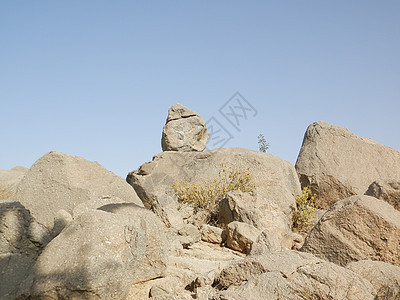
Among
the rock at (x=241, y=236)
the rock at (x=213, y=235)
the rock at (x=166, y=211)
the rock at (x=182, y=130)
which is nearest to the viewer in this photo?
the rock at (x=241, y=236)

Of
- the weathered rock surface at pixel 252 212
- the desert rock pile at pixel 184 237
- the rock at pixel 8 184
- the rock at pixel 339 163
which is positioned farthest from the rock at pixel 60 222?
the rock at pixel 339 163

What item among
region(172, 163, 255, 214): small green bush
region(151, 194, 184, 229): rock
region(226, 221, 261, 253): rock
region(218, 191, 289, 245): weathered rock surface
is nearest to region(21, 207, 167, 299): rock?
region(151, 194, 184, 229): rock

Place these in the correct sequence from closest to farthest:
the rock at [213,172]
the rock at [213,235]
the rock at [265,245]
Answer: the rock at [265,245] < the rock at [213,235] < the rock at [213,172]

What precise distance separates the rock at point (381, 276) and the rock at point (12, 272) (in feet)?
11.5

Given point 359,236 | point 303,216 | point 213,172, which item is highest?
point 359,236

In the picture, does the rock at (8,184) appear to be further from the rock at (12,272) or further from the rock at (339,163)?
the rock at (339,163)

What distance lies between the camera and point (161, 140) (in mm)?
13648

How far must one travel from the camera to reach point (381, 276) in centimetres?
490

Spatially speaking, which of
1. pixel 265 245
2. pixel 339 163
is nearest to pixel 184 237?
pixel 265 245

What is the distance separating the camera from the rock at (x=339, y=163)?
12.8m

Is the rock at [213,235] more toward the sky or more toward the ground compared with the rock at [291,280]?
more toward the ground

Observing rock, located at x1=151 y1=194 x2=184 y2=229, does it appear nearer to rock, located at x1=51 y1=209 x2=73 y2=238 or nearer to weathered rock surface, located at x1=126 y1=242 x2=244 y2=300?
weathered rock surface, located at x1=126 y1=242 x2=244 y2=300

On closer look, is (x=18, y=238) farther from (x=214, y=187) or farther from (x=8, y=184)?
(x=214, y=187)

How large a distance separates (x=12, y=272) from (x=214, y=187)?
21.9 ft
